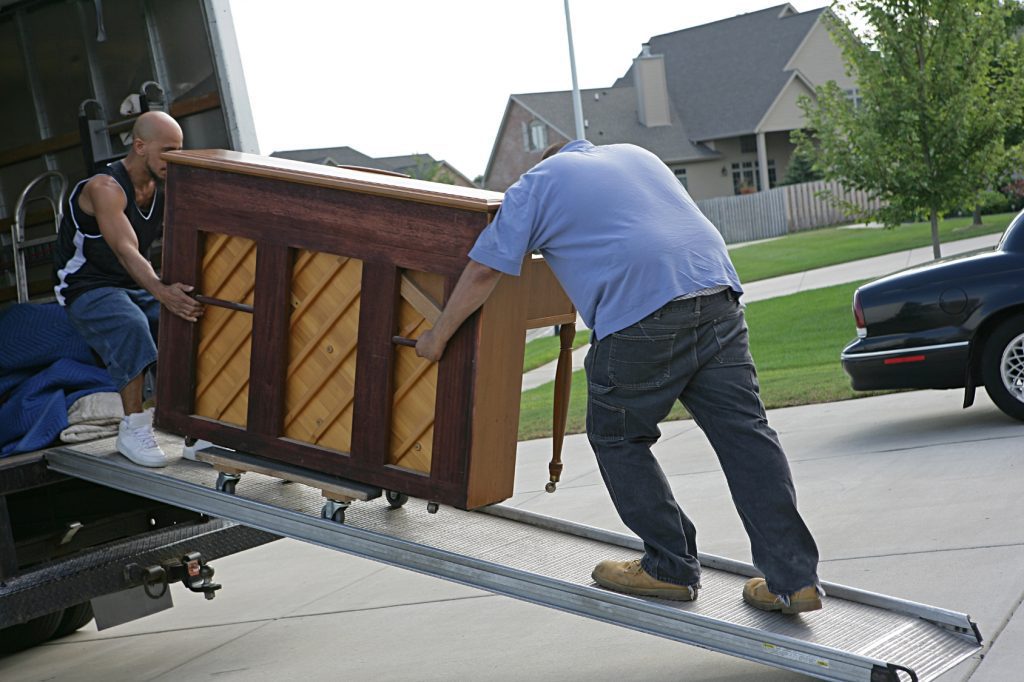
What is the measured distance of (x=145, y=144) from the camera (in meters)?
5.62

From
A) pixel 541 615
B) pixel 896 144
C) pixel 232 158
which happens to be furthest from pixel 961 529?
pixel 896 144

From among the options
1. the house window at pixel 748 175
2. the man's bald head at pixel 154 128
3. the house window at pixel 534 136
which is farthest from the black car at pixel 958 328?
the house window at pixel 748 175

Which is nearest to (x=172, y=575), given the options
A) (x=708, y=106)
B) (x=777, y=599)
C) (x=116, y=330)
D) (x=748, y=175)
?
(x=116, y=330)

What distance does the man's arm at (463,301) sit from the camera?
4.30 m

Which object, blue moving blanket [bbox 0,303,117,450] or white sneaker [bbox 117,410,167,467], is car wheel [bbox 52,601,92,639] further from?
white sneaker [bbox 117,410,167,467]

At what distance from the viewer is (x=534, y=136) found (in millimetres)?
52656

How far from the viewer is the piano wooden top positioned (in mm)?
4484

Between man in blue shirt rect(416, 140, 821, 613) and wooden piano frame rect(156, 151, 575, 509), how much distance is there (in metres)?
0.22

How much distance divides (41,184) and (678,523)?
17.8ft

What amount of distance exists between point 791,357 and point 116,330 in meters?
10.1

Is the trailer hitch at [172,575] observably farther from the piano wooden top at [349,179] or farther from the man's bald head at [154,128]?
the man's bald head at [154,128]

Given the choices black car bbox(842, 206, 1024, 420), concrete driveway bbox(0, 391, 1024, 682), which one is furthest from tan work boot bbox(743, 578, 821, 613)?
black car bbox(842, 206, 1024, 420)

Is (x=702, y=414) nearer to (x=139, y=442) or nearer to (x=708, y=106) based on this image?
(x=139, y=442)

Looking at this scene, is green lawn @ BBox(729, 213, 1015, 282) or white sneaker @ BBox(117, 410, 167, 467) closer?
white sneaker @ BBox(117, 410, 167, 467)
